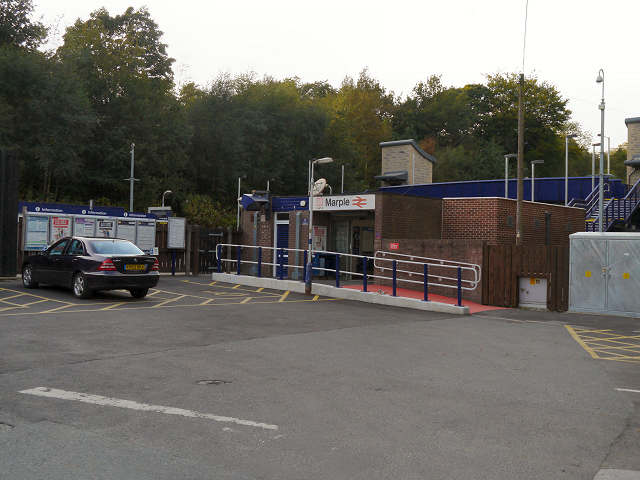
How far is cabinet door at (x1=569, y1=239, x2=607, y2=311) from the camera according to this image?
15.4 metres

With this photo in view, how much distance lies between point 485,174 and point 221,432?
55.4 meters

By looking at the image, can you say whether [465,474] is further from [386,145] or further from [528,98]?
[528,98]

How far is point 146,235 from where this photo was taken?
22.9 meters

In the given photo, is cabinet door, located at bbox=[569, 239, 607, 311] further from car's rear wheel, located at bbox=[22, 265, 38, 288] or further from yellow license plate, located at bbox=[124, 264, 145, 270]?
car's rear wheel, located at bbox=[22, 265, 38, 288]

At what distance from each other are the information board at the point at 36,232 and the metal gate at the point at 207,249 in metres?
6.15

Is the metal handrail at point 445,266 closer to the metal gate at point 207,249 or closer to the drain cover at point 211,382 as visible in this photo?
the metal gate at point 207,249

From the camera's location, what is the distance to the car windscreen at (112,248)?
48.4 ft

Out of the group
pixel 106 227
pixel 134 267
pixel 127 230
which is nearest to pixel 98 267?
pixel 134 267

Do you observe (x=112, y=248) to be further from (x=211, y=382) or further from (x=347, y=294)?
(x=211, y=382)

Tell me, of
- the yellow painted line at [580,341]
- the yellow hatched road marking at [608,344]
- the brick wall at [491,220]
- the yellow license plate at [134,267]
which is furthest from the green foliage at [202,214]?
the yellow hatched road marking at [608,344]

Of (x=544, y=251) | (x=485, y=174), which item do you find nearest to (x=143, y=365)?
(x=544, y=251)

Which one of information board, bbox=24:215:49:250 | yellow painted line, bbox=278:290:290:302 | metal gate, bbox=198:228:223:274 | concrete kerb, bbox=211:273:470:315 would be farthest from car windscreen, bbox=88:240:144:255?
metal gate, bbox=198:228:223:274

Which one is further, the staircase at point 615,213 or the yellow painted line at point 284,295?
the staircase at point 615,213

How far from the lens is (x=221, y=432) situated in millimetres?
5102
